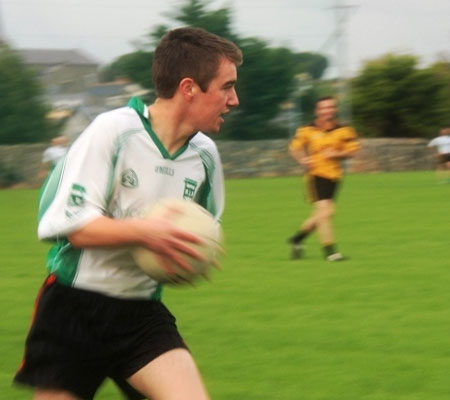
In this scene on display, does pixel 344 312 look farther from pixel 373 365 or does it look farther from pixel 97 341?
pixel 97 341

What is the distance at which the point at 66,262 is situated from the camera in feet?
12.8

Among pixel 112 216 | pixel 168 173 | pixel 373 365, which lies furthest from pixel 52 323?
pixel 373 365

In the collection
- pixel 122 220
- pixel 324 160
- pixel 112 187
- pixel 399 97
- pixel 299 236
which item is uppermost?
pixel 112 187

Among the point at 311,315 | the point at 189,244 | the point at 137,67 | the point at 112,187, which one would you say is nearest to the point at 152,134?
the point at 112,187

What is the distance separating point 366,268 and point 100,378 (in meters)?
8.10

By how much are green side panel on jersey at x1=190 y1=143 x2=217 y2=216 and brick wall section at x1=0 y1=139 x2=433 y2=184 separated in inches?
1459

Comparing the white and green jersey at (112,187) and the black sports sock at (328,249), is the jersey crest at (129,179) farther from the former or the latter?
the black sports sock at (328,249)

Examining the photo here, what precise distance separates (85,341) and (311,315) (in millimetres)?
4996

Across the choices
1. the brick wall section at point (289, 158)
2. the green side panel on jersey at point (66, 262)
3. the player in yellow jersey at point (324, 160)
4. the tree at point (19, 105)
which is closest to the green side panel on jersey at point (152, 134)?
the green side panel on jersey at point (66, 262)

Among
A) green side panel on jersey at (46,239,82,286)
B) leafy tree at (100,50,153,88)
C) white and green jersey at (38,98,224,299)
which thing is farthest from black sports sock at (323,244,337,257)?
leafy tree at (100,50,153,88)

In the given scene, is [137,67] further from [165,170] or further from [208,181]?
[165,170]

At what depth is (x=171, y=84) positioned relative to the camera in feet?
12.6

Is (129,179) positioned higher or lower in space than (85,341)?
higher

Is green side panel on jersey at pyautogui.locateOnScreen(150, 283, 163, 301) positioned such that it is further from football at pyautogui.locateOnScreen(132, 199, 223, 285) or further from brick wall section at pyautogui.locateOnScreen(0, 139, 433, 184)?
brick wall section at pyautogui.locateOnScreen(0, 139, 433, 184)
